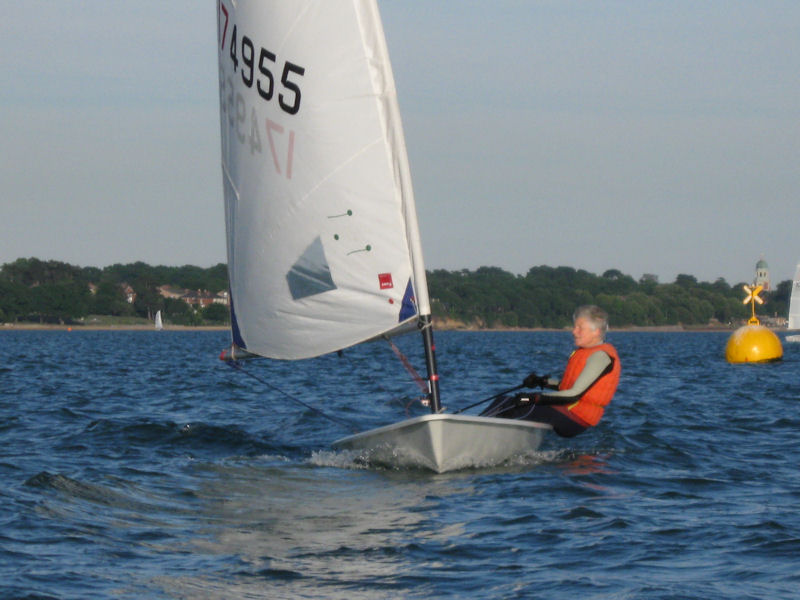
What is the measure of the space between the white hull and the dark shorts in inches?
13.3

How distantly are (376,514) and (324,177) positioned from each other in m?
3.14

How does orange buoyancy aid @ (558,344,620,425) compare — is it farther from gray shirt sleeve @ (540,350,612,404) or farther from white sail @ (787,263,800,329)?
white sail @ (787,263,800,329)

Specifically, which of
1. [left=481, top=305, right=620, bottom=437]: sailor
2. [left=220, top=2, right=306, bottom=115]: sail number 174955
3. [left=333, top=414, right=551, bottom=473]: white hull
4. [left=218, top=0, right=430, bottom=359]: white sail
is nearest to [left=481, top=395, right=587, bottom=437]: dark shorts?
[left=481, top=305, right=620, bottom=437]: sailor

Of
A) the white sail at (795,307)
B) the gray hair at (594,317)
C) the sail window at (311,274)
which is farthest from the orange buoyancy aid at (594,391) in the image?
the white sail at (795,307)

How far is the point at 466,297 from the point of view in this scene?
152 meters

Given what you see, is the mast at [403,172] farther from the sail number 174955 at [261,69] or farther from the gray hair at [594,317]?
the gray hair at [594,317]

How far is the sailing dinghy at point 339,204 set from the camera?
9.46m

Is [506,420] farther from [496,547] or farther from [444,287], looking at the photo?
[444,287]

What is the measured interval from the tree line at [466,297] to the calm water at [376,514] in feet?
402

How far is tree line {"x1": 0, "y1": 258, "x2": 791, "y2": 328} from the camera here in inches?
5330

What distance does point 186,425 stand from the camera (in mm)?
13359

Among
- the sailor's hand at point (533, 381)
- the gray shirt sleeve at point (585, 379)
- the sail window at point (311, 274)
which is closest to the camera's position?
the sail window at point (311, 274)

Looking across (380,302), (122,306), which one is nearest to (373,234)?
(380,302)

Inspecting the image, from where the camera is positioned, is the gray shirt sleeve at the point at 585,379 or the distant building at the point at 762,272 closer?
the gray shirt sleeve at the point at 585,379
